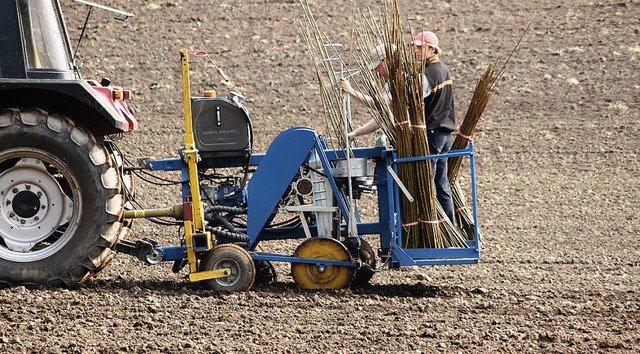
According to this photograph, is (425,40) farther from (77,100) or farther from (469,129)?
(77,100)

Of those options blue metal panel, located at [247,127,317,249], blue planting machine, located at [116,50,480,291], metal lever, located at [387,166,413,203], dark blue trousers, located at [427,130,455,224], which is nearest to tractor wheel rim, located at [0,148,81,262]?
blue planting machine, located at [116,50,480,291]

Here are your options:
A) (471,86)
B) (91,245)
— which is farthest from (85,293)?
(471,86)

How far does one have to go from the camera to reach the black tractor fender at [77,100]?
6887 mm

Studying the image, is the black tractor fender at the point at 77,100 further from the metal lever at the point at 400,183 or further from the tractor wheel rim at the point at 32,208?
the metal lever at the point at 400,183

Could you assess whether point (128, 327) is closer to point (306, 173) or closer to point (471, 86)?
point (306, 173)

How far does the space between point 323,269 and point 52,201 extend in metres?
1.96

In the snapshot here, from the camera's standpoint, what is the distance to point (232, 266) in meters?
7.25

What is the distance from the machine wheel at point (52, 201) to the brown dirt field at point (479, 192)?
8.9 inches

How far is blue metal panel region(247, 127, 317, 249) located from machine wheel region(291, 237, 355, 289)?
1.21 feet

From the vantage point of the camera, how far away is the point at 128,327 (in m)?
6.24

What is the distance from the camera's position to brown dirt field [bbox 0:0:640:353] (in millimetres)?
6141

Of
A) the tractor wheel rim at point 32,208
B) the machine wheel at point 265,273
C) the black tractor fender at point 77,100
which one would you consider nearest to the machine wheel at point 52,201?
the tractor wheel rim at point 32,208

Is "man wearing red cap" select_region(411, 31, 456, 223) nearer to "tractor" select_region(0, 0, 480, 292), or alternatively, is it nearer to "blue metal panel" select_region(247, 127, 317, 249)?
"tractor" select_region(0, 0, 480, 292)

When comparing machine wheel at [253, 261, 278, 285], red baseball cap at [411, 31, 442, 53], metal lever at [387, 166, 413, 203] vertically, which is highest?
red baseball cap at [411, 31, 442, 53]
